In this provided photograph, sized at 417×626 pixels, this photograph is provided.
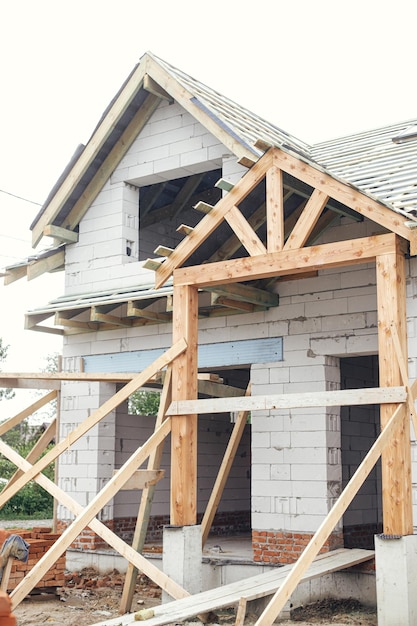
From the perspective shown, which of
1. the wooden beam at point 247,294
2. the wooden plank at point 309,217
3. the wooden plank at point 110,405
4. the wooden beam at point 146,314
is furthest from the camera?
the wooden beam at point 146,314

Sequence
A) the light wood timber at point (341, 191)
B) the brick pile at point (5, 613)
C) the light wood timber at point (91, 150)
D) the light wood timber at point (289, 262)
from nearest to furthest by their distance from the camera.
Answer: the brick pile at point (5, 613)
the light wood timber at point (341, 191)
the light wood timber at point (289, 262)
the light wood timber at point (91, 150)

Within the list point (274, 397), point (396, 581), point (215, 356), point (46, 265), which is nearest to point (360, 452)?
point (215, 356)

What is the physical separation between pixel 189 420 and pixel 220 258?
7.09ft

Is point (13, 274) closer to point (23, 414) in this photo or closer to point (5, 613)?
point (23, 414)

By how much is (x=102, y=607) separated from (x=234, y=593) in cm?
285

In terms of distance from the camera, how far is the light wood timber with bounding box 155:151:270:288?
9.05 meters

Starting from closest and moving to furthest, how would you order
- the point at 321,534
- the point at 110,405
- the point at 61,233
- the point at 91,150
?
the point at 321,534, the point at 110,405, the point at 91,150, the point at 61,233

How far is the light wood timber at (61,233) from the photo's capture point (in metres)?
12.8

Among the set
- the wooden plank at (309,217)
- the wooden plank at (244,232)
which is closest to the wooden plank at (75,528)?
the wooden plank at (244,232)

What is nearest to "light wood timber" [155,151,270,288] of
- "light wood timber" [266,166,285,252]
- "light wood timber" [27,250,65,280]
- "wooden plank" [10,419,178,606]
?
"light wood timber" [266,166,285,252]

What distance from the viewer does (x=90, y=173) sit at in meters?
12.9

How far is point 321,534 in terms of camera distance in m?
7.26

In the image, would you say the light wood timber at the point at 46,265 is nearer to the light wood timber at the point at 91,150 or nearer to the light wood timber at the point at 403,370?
the light wood timber at the point at 91,150

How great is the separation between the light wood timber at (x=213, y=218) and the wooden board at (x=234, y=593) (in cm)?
353
